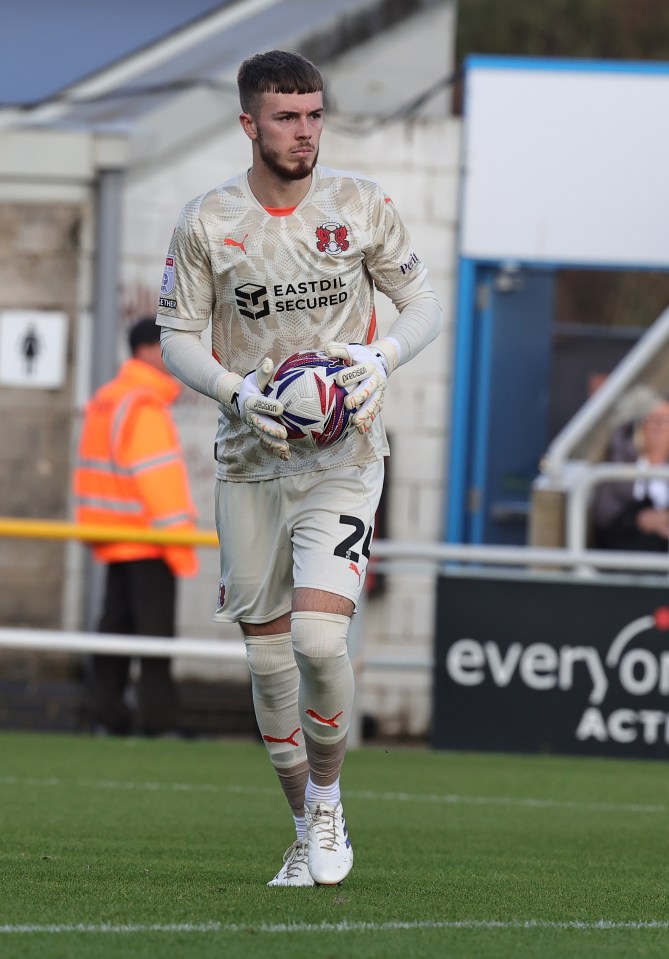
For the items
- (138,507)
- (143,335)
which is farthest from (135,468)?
(143,335)

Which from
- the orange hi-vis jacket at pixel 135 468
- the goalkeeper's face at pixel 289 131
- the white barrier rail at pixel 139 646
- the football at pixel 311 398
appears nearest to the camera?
the football at pixel 311 398

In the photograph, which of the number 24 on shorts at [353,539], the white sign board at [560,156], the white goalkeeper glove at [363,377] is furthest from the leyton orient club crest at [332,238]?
the white sign board at [560,156]

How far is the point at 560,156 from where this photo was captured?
1283 cm

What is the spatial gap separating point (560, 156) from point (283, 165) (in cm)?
807

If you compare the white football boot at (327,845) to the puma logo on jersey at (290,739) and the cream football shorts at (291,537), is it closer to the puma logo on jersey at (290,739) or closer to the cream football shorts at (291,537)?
the puma logo on jersey at (290,739)

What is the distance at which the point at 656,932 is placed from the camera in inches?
174

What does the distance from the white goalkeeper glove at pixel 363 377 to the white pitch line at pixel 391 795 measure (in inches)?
126

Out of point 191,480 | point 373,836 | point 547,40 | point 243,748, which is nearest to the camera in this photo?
point 373,836

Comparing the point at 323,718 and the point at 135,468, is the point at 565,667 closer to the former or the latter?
the point at 135,468

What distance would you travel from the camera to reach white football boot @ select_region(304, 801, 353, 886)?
4973mm

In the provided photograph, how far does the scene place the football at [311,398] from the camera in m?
4.89

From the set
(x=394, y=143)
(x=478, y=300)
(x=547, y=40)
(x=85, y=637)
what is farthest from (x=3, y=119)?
(x=547, y=40)

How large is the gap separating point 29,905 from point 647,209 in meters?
9.27

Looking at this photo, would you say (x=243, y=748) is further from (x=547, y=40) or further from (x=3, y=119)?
(x=547, y=40)
